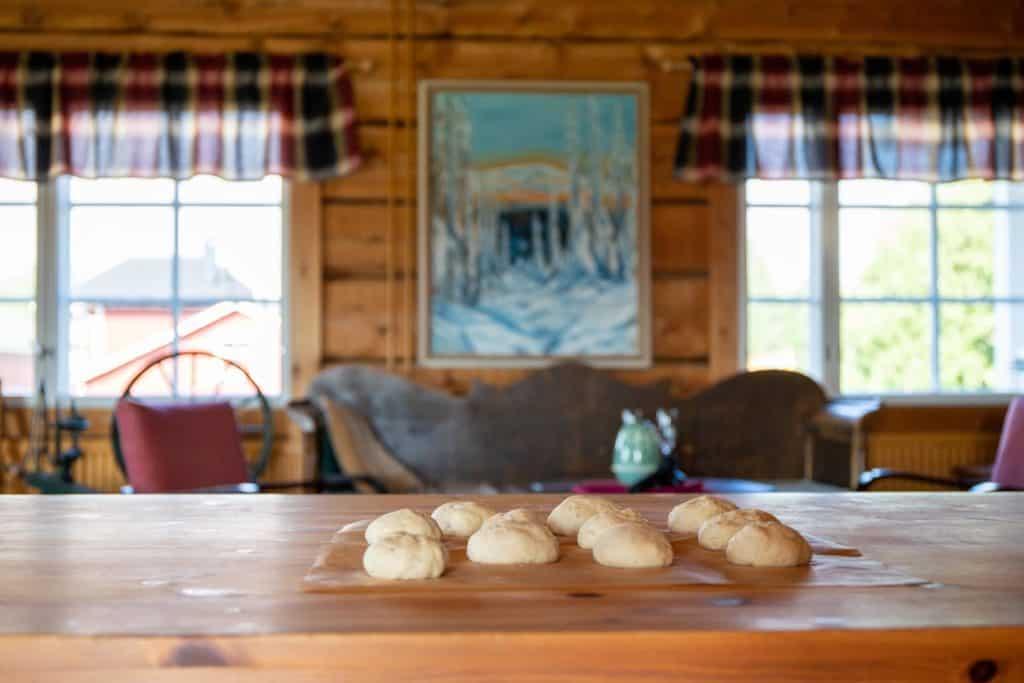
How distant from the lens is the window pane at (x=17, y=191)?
15.4 feet

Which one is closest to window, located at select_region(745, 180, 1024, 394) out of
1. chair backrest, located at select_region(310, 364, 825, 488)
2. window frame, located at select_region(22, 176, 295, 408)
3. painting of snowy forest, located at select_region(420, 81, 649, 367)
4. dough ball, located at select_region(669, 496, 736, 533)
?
chair backrest, located at select_region(310, 364, 825, 488)

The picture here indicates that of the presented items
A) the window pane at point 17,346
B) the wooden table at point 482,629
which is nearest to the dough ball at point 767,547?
the wooden table at point 482,629

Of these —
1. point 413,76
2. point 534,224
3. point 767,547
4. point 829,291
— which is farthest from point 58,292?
point 767,547

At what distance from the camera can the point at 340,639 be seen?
86cm

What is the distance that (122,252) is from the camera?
4.72 m

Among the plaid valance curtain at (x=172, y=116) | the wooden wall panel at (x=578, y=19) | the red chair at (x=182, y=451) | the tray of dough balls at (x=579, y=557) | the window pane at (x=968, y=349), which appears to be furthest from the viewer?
the window pane at (x=968, y=349)

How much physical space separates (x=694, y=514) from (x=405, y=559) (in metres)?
0.44

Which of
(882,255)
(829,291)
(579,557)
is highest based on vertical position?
(882,255)

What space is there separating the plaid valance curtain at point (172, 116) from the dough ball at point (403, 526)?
3.45 meters

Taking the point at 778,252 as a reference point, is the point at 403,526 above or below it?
below

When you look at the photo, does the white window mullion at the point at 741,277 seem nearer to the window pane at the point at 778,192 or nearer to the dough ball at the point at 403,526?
the window pane at the point at 778,192

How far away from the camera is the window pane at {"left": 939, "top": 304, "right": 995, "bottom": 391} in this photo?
4.94 meters

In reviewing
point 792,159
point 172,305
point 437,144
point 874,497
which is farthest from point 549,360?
point 874,497

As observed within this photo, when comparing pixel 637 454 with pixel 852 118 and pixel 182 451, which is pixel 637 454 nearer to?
pixel 182 451
